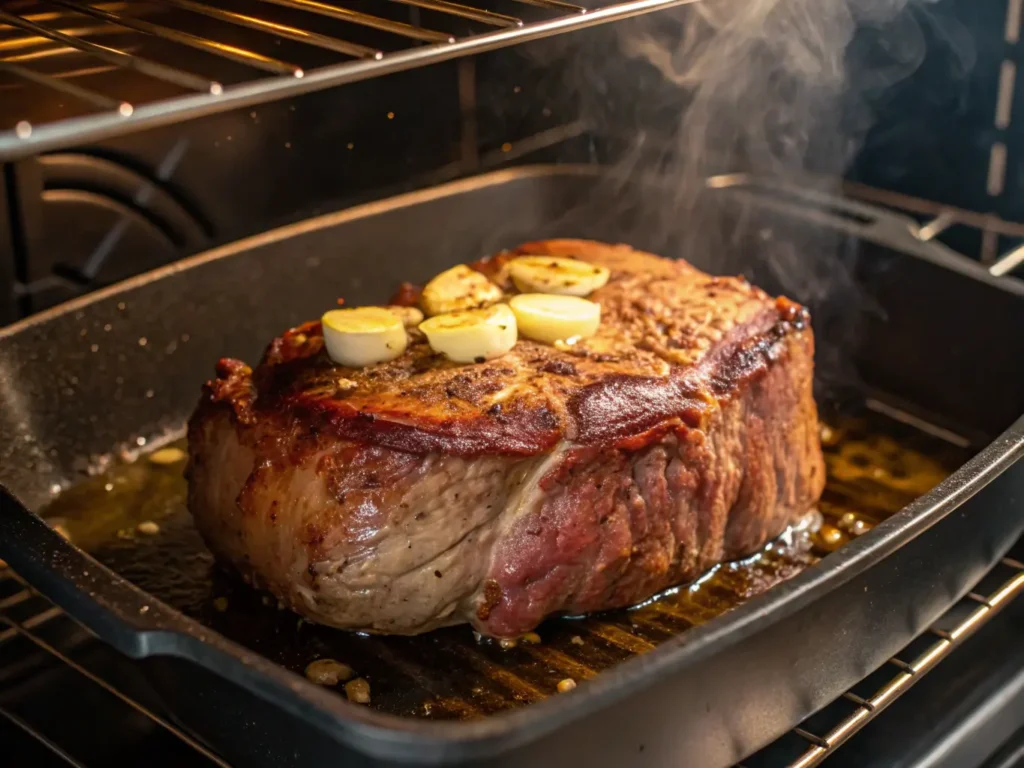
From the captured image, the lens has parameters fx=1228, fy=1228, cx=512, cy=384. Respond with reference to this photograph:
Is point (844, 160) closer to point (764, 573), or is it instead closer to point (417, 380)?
point (764, 573)

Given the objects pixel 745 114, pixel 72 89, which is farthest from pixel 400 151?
pixel 72 89

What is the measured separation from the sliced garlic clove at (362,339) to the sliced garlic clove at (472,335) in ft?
0.19

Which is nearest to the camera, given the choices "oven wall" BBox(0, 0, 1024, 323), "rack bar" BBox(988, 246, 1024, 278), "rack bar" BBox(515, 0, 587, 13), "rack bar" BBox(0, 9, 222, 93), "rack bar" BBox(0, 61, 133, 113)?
"rack bar" BBox(0, 61, 133, 113)

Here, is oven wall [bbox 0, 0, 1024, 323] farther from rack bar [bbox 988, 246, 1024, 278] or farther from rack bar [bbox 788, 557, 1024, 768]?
rack bar [bbox 788, 557, 1024, 768]

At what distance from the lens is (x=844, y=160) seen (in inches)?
139

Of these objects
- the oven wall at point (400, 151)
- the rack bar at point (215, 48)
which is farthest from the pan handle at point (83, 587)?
the oven wall at point (400, 151)

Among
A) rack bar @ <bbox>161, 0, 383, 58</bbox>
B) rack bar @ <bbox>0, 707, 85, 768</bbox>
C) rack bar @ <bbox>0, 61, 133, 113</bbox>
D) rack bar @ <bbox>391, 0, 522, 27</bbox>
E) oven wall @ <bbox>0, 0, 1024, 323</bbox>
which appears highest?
rack bar @ <bbox>391, 0, 522, 27</bbox>

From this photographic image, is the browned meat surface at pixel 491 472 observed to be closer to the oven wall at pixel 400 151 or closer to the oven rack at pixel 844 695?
the oven rack at pixel 844 695

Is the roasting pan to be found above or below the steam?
below

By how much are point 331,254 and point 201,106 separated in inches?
61.0

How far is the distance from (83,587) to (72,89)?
62cm

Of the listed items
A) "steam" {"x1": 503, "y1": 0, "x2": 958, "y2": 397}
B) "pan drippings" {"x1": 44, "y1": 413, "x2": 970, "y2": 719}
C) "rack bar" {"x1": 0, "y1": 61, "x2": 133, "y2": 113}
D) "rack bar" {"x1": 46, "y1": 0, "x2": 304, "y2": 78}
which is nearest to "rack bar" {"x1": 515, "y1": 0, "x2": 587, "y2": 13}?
"rack bar" {"x1": 46, "y1": 0, "x2": 304, "y2": 78}

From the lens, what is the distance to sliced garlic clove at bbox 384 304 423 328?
2285 millimetres

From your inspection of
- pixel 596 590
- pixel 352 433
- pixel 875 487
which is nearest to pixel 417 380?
pixel 352 433
